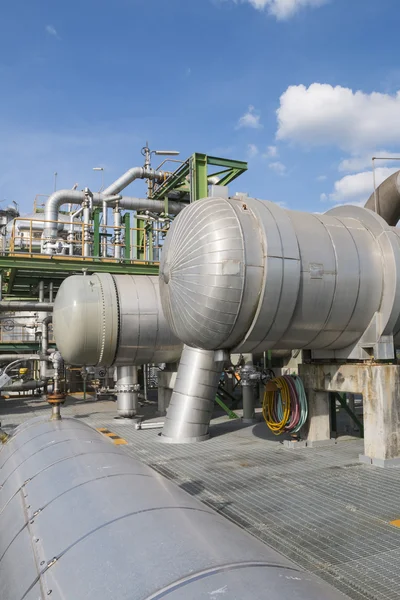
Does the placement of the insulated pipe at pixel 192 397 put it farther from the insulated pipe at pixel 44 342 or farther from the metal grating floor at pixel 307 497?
the insulated pipe at pixel 44 342

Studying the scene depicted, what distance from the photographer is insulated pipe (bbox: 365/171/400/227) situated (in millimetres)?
10961

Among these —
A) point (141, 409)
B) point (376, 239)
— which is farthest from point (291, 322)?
point (141, 409)

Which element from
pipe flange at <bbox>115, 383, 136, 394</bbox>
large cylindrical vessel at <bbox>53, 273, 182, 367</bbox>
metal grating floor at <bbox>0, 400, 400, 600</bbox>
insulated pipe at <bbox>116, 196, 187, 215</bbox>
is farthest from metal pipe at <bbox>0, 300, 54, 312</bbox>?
metal grating floor at <bbox>0, 400, 400, 600</bbox>

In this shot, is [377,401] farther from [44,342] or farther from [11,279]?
[11,279]

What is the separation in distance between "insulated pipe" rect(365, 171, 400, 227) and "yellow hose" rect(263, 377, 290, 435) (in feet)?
17.1

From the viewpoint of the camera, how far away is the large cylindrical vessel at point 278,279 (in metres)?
7.44

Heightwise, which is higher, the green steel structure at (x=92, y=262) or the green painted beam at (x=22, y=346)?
the green steel structure at (x=92, y=262)

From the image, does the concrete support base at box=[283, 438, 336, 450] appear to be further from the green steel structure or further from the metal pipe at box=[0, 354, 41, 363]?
the metal pipe at box=[0, 354, 41, 363]

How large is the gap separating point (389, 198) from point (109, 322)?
7.55 m

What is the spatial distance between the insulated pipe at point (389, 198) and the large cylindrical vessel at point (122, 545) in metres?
9.69

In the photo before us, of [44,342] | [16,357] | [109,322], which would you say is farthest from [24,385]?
[109,322]

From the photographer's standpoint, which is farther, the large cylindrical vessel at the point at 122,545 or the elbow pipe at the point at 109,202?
the elbow pipe at the point at 109,202

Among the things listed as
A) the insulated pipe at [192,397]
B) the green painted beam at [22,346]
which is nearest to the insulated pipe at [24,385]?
the green painted beam at [22,346]

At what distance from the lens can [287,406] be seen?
29.6 feet
